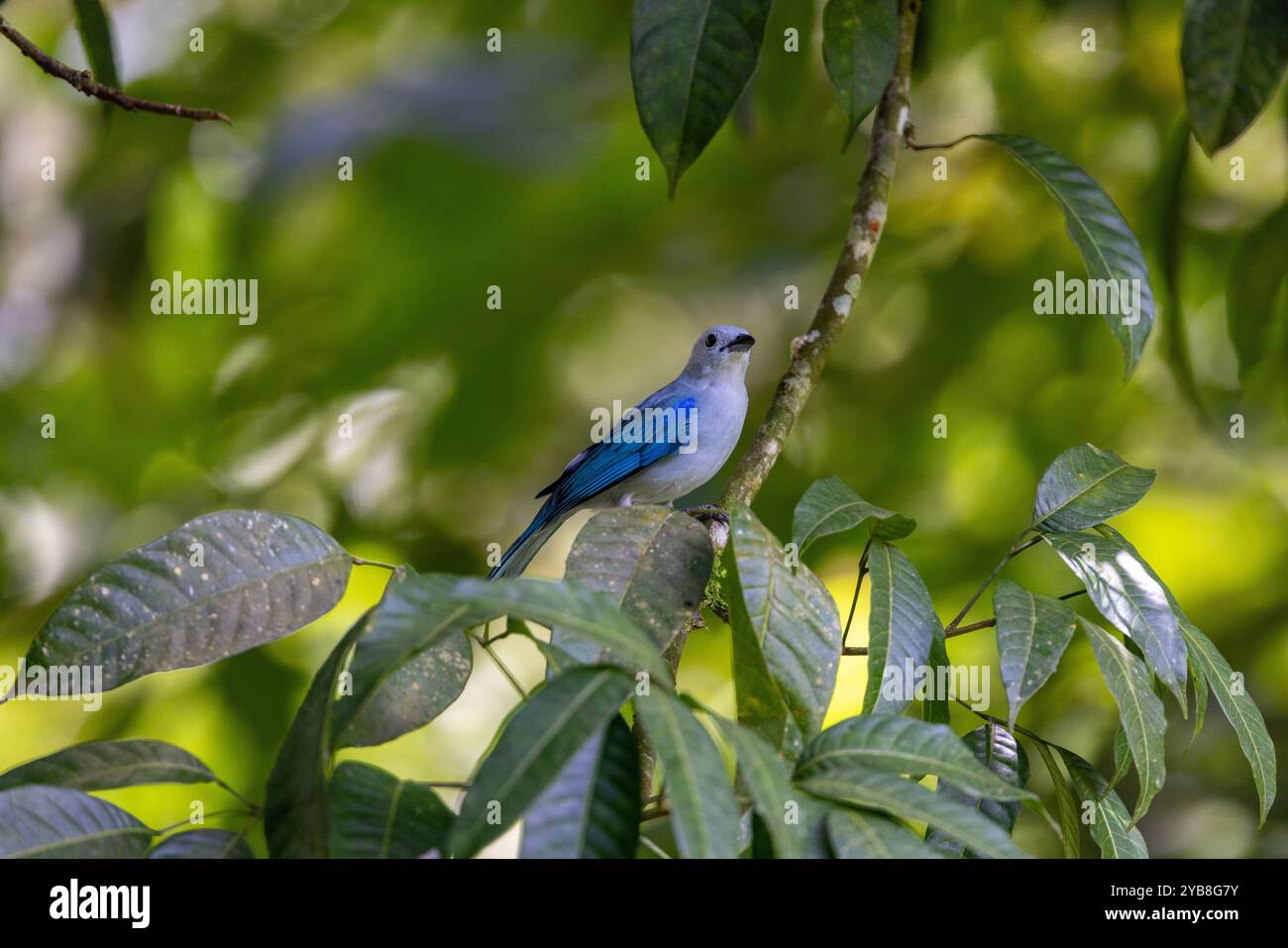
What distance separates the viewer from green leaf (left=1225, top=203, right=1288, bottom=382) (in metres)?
3.25

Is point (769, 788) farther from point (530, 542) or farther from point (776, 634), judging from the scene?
point (530, 542)

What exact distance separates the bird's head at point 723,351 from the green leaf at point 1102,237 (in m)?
1.64

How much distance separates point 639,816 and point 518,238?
4.32 meters

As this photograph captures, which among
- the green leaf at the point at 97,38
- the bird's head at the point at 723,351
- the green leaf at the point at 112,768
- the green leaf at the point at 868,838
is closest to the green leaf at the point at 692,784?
the green leaf at the point at 868,838

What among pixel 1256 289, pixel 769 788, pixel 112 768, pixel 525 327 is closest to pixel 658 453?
pixel 525 327

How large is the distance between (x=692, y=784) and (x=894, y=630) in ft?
2.13

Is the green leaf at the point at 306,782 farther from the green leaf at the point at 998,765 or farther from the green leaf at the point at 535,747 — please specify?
the green leaf at the point at 998,765

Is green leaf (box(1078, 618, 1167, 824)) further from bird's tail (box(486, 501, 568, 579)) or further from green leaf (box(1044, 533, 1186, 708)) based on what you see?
bird's tail (box(486, 501, 568, 579))

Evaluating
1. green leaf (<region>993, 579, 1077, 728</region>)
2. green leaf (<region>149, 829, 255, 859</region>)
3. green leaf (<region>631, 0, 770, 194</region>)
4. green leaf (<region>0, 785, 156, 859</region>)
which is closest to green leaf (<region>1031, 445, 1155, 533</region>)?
green leaf (<region>993, 579, 1077, 728</region>)

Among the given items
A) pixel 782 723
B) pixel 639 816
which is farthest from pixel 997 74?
pixel 639 816

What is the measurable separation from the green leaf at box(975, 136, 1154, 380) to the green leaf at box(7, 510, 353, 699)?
1584mm

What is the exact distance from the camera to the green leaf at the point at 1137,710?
1.64 m
